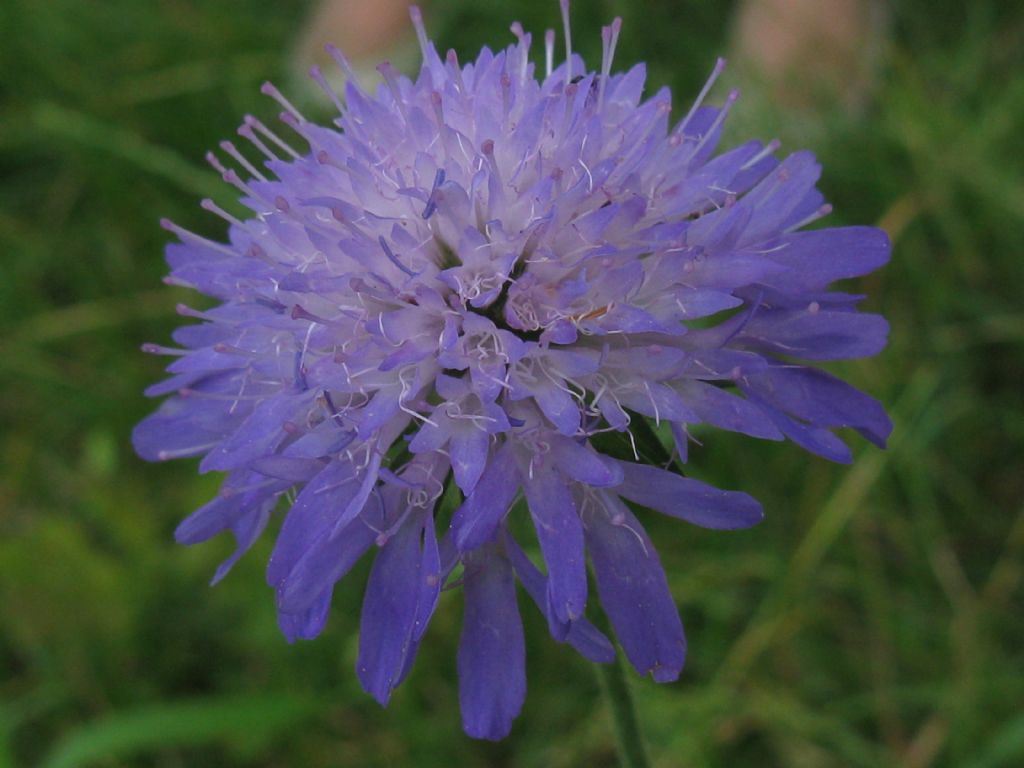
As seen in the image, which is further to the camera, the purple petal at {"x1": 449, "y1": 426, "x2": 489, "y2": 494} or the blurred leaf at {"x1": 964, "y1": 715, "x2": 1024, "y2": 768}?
the blurred leaf at {"x1": 964, "y1": 715, "x2": 1024, "y2": 768}

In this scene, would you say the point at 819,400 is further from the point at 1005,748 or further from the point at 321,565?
the point at 1005,748

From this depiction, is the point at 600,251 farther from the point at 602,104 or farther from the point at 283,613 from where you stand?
the point at 283,613

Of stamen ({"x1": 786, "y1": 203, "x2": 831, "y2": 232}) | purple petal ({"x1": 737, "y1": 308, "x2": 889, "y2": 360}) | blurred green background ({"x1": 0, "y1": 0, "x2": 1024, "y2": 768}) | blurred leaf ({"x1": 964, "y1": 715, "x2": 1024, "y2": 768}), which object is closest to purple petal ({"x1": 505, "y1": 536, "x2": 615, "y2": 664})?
purple petal ({"x1": 737, "y1": 308, "x2": 889, "y2": 360})

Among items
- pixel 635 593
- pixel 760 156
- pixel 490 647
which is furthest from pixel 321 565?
pixel 760 156

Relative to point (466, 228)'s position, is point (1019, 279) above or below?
above

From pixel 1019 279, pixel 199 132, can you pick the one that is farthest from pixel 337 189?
pixel 199 132

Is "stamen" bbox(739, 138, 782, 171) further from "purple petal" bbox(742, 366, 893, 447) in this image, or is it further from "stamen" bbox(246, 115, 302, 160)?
"stamen" bbox(246, 115, 302, 160)

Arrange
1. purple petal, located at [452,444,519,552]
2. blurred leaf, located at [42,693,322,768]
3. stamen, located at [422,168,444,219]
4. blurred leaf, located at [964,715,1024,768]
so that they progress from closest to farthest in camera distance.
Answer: purple petal, located at [452,444,519,552], stamen, located at [422,168,444,219], blurred leaf, located at [964,715,1024,768], blurred leaf, located at [42,693,322,768]
